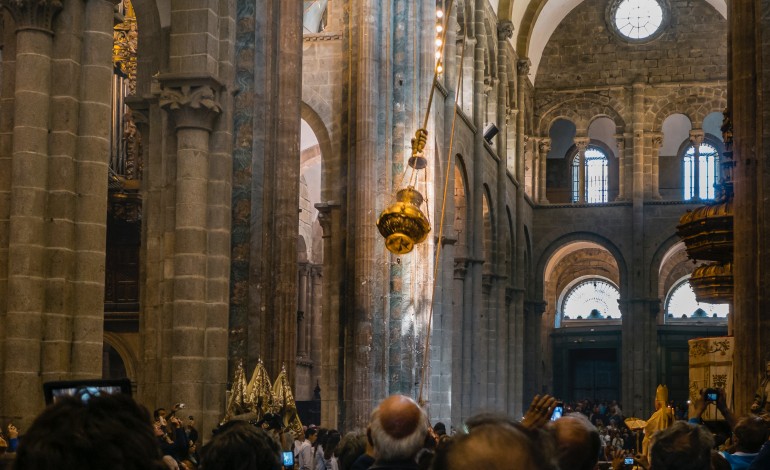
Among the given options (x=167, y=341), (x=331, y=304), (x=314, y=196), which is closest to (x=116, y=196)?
(x=331, y=304)

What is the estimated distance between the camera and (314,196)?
35.5m

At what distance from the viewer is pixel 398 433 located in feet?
15.1

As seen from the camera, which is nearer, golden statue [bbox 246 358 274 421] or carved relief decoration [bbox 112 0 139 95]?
golden statue [bbox 246 358 274 421]

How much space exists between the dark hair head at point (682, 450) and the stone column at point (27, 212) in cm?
762

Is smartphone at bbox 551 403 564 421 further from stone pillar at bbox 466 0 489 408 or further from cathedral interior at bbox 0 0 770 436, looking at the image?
stone pillar at bbox 466 0 489 408

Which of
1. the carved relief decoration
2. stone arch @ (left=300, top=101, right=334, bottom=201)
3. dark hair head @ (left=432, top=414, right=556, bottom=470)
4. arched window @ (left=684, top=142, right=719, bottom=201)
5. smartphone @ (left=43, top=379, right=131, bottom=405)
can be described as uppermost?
Answer: arched window @ (left=684, top=142, right=719, bottom=201)

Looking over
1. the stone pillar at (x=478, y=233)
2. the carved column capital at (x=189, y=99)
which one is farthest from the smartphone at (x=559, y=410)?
the stone pillar at (x=478, y=233)

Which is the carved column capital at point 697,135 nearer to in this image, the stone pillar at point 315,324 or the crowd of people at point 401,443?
the stone pillar at point 315,324

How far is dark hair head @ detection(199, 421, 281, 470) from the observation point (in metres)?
4.00

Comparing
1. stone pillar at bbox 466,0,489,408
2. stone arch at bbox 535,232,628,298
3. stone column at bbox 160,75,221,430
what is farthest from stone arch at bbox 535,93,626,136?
stone column at bbox 160,75,221,430

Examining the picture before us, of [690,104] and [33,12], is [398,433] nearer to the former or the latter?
[33,12]

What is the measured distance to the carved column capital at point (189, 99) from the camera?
14.4 metres

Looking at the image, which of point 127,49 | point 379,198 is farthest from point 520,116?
point 127,49

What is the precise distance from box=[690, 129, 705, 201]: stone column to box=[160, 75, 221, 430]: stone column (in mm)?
32413
